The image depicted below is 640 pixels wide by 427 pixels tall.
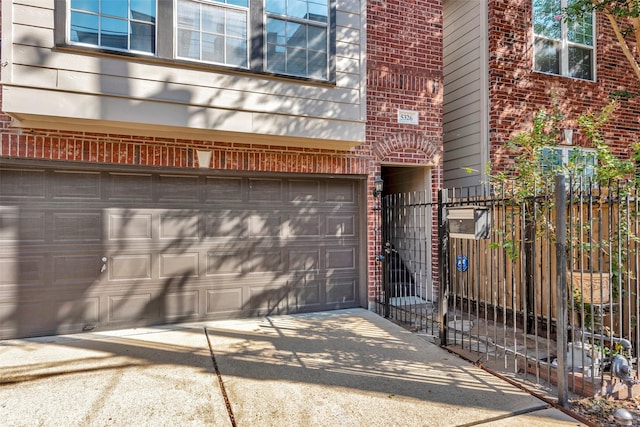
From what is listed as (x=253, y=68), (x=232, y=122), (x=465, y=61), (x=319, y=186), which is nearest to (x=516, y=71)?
(x=465, y=61)

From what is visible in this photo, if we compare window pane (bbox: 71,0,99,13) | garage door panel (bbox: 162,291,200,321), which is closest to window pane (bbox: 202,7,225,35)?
window pane (bbox: 71,0,99,13)

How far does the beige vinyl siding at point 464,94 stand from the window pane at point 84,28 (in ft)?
19.9

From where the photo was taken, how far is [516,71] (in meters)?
7.07

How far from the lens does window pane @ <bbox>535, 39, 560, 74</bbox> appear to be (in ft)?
24.1

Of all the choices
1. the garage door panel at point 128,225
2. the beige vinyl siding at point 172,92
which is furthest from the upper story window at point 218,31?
the garage door panel at point 128,225

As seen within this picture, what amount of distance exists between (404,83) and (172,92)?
3836 millimetres

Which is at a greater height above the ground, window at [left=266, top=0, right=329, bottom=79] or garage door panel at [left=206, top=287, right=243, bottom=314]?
window at [left=266, top=0, right=329, bottom=79]

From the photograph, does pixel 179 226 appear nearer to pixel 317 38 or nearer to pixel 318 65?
pixel 318 65

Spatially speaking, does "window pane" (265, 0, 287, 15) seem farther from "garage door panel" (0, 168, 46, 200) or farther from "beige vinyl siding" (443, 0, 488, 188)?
"beige vinyl siding" (443, 0, 488, 188)

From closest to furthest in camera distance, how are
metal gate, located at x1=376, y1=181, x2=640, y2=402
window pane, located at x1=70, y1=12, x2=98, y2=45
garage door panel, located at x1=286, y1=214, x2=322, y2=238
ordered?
1. metal gate, located at x1=376, y1=181, x2=640, y2=402
2. window pane, located at x1=70, y1=12, x2=98, y2=45
3. garage door panel, located at x1=286, y1=214, x2=322, y2=238

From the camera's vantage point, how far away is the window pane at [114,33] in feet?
15.1

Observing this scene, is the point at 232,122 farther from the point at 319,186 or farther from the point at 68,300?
the point at 68,300

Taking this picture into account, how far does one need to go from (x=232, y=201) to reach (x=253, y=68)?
6.36 ft

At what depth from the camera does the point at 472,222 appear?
4078 mm
